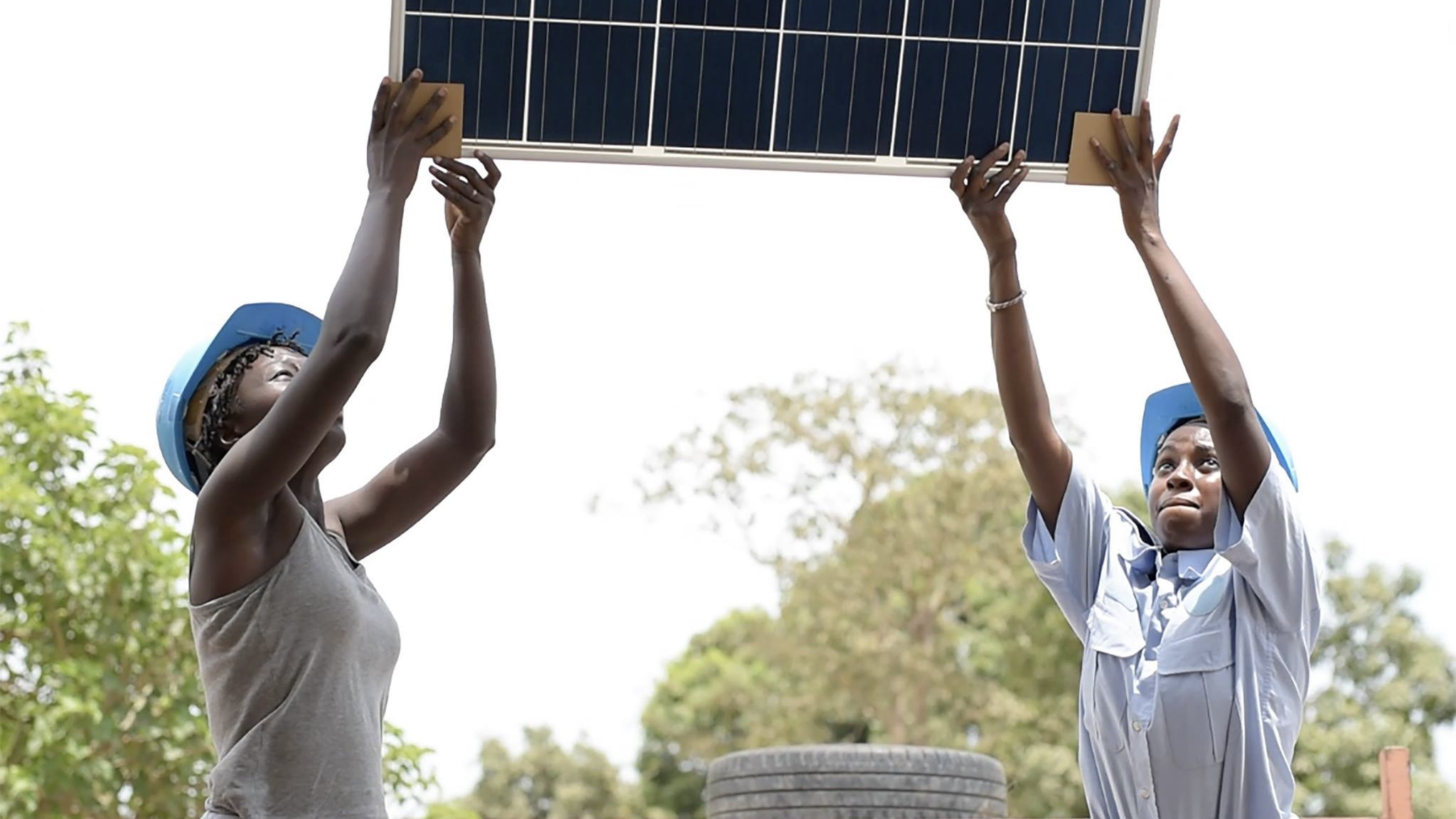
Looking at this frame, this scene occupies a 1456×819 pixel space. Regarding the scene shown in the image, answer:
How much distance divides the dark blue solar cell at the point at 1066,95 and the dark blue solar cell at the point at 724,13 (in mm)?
664

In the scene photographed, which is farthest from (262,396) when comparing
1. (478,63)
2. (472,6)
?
(472,6)

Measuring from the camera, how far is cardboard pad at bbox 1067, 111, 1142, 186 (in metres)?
4.05

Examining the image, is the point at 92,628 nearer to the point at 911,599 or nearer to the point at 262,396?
the point at 262,396

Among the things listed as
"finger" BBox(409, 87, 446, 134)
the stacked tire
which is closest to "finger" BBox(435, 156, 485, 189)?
"finger" BBox(409, 87, 446, 134)

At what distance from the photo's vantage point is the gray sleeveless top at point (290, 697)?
318 centimetres

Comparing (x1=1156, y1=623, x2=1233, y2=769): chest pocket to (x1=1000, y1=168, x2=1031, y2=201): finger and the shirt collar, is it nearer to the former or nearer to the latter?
the shirt collar

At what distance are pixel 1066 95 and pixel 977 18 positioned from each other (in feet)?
1.18

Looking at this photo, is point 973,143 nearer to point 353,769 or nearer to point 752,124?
point 752,124

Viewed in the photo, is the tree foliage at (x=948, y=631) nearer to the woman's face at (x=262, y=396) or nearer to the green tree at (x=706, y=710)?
the green tree at (x=706, y=710)

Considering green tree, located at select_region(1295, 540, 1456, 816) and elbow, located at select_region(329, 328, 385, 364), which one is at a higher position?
elbow, located at select_region(329, 328, 385, 364)

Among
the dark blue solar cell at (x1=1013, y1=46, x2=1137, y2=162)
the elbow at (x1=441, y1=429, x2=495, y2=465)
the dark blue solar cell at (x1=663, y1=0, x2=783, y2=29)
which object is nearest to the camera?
the elbow at (x1=441, y1=429, x2=495, y2=465)

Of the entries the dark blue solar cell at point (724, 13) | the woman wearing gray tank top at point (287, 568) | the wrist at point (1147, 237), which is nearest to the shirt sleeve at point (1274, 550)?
the wrist at point (1147, 237)

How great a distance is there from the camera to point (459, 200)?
3.92 meters

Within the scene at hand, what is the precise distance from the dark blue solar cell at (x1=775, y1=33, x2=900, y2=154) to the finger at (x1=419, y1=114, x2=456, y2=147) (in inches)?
33.9
